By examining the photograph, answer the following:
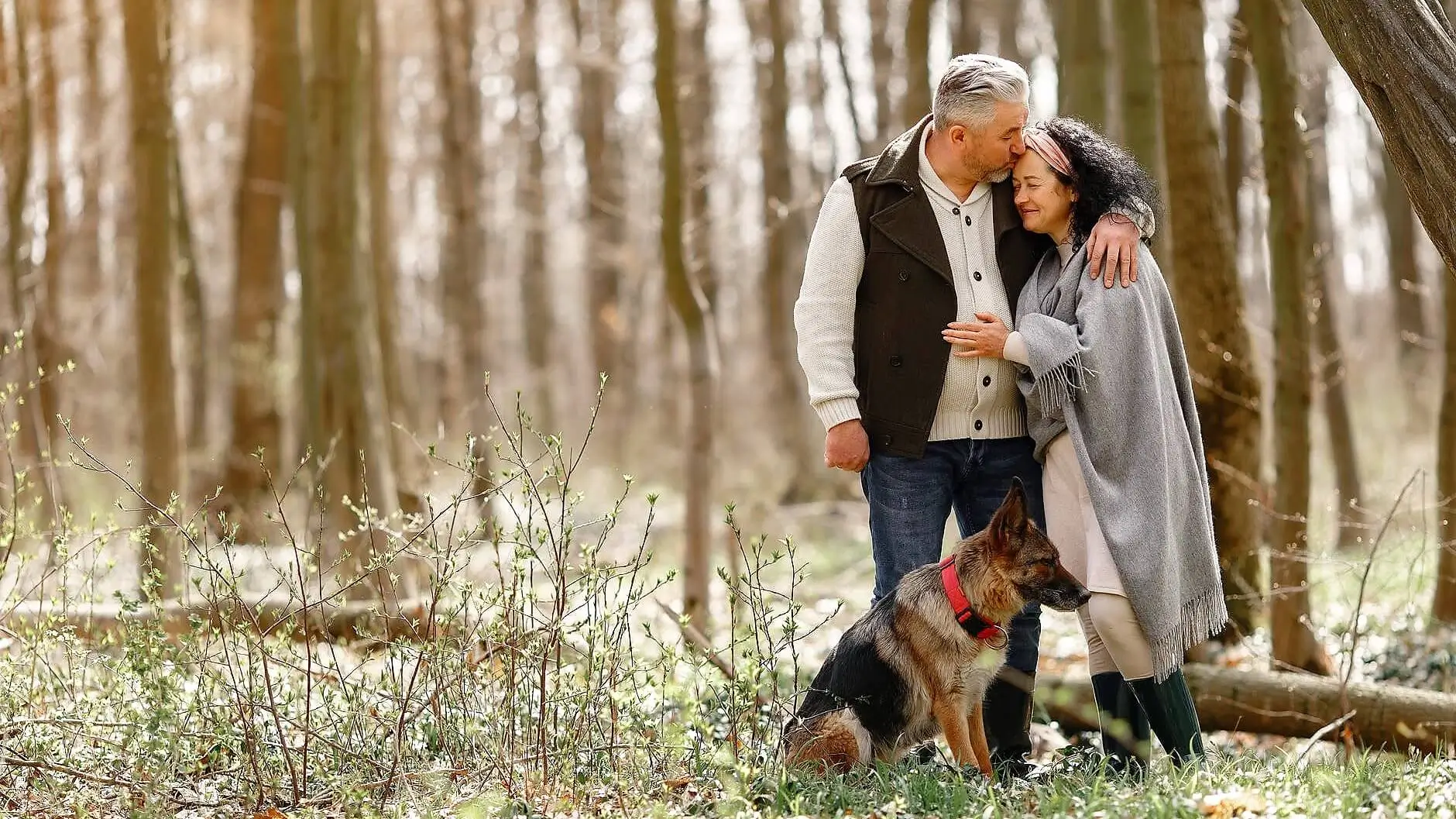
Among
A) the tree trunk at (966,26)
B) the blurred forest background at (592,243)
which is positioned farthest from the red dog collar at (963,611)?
the tree trunk at (966,26)

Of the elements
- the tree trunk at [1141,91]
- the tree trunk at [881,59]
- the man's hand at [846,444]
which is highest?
the tree trunk at [881,59]

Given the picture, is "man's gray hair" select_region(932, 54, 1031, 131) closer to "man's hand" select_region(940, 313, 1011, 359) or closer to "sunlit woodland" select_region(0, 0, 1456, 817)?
"sunlit woodland" select_region(0, 0, 1456, 817)

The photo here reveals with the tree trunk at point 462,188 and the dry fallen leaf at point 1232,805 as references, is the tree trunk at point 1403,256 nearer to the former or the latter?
the tree trunk at point 462,188

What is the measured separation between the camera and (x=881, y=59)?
2083 centimetres

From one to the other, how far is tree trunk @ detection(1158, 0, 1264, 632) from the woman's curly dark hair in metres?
2.82

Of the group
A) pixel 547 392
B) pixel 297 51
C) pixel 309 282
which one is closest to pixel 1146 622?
pixel 309 282

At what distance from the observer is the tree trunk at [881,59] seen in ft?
64.5

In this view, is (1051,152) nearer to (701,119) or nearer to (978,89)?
(978,89)

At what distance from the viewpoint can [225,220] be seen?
31156 millimetres

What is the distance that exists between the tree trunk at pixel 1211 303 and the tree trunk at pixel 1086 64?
449 millimetres

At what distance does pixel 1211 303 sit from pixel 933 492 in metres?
3.42

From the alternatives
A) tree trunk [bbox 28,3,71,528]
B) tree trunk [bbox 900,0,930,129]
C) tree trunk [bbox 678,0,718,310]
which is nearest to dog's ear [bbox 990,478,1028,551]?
tree trunk [bbox 900,0,930,129]

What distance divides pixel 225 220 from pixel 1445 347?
1133 inches

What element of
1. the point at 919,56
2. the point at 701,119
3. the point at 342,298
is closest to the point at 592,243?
the point at 701,119
